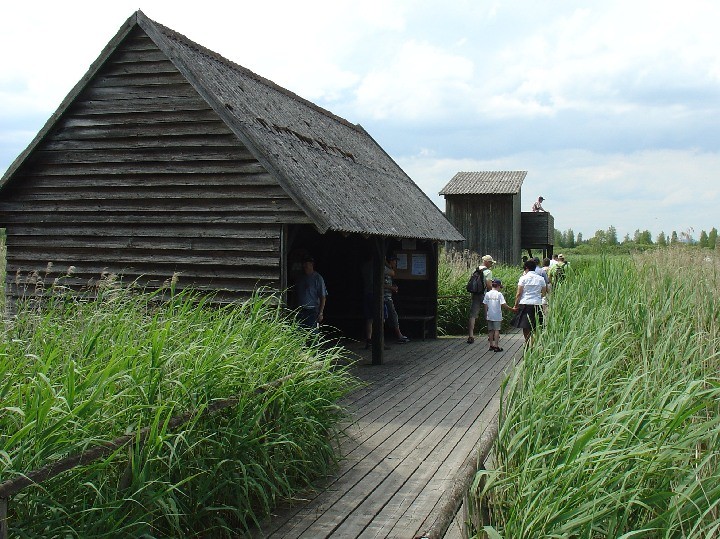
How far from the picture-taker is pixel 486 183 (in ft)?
113

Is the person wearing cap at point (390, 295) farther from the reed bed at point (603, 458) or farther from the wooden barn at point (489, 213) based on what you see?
the wooden barn at point (489, 213)

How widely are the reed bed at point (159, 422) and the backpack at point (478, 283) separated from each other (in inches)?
356

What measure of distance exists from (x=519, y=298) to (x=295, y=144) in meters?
4.46

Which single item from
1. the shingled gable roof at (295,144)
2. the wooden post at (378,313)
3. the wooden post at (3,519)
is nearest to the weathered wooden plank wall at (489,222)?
the shingled gable roof at (295,144)

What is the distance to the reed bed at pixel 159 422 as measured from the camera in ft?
12.6

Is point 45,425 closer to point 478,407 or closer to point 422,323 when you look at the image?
point 478,407

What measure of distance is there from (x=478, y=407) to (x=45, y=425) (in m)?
6.54

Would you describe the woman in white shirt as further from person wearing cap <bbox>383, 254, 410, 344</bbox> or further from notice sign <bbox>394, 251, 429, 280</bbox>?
notice sign <bbox>394, 251, 429, 280</bbox>

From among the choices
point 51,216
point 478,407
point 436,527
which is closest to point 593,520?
point 436,527

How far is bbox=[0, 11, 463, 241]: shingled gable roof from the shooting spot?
33.0 ft

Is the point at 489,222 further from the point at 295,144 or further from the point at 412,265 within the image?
the point at 295,144

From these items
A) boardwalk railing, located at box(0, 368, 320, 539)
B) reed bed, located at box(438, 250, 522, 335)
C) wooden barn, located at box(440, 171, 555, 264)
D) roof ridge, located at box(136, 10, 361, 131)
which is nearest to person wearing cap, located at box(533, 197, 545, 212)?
wooden barn, located at box(440, 171, 555, 264)

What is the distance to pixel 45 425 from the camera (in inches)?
154

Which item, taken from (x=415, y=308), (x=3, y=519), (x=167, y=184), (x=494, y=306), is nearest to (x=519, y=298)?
(x=494, y=306)
